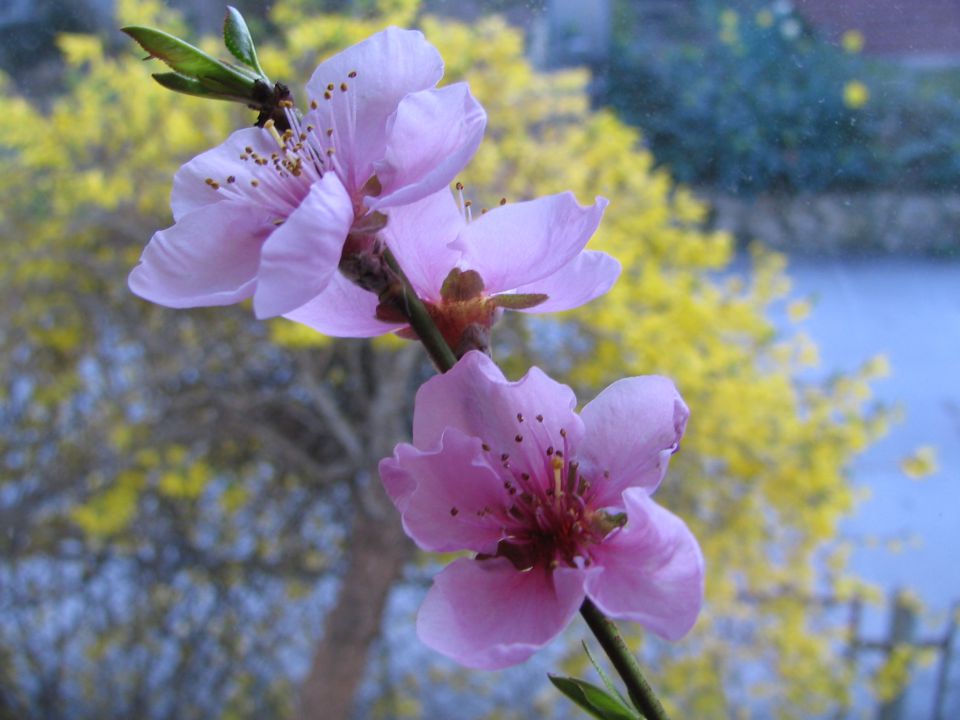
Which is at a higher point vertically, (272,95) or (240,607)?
(272,95)

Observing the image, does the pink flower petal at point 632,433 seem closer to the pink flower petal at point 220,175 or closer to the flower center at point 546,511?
the flower center at point 546,511

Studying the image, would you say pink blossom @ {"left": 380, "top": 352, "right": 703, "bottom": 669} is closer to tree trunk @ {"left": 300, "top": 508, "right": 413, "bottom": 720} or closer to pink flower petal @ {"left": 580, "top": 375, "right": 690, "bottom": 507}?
pink flower petal @ {"left": 580, "top": 375, "right": 690, "bottom": 507}

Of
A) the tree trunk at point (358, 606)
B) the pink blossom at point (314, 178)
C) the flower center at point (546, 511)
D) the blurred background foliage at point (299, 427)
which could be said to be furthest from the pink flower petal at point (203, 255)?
the tree trunk at point (358, 606)

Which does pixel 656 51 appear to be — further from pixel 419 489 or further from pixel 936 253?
pixel 419 489

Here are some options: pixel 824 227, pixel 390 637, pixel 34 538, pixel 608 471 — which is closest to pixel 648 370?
pixel 824 227

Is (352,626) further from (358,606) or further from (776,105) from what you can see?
(776,105)
